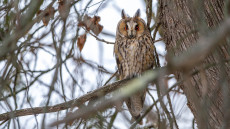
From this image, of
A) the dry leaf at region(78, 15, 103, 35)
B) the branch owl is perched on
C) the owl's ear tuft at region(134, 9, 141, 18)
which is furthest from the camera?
the owl's ear tuft at region(134, 9, 141, 18)

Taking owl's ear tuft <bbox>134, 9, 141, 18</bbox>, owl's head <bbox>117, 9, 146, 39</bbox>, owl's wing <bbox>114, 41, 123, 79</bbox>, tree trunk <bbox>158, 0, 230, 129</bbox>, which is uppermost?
owl's ear tuft <bbox>134, 9, 141, 18</bbox>

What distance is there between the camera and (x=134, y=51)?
2.96 metres

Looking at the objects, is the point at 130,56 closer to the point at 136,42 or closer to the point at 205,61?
the point at 136,42

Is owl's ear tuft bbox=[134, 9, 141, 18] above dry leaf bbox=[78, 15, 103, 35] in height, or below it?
above

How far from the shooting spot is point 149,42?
296cm

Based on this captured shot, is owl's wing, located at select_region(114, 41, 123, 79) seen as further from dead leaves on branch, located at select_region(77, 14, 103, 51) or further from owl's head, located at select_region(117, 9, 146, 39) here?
dead leaves on branch, located at select_region(77, 14, 103, 51)

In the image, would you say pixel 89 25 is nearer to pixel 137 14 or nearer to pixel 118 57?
pixel 118 57

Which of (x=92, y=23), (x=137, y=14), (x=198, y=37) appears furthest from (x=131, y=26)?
(x=198, y=37)

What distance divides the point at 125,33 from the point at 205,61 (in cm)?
130

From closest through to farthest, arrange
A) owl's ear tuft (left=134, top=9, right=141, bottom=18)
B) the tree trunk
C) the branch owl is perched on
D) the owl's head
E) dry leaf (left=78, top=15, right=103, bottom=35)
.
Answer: the tree trunk
dry leaf (left=78, top=15, right=103, bottom=35)
the branch owl is perched on
the owl's head
owl's ear tuft (left=134, top=9, right=141, bottom=18)

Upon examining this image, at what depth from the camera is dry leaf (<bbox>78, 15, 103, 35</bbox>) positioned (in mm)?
2160

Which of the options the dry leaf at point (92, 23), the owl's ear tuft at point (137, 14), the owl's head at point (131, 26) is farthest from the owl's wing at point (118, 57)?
the dry leaf at point (92, 23)

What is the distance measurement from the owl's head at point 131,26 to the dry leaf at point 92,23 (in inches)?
30.8

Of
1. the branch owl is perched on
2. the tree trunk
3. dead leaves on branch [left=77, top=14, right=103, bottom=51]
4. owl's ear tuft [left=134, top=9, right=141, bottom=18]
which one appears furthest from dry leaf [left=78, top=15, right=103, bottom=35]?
owl's ear tuft [left=134, top=9, right=141, bottom=18]
